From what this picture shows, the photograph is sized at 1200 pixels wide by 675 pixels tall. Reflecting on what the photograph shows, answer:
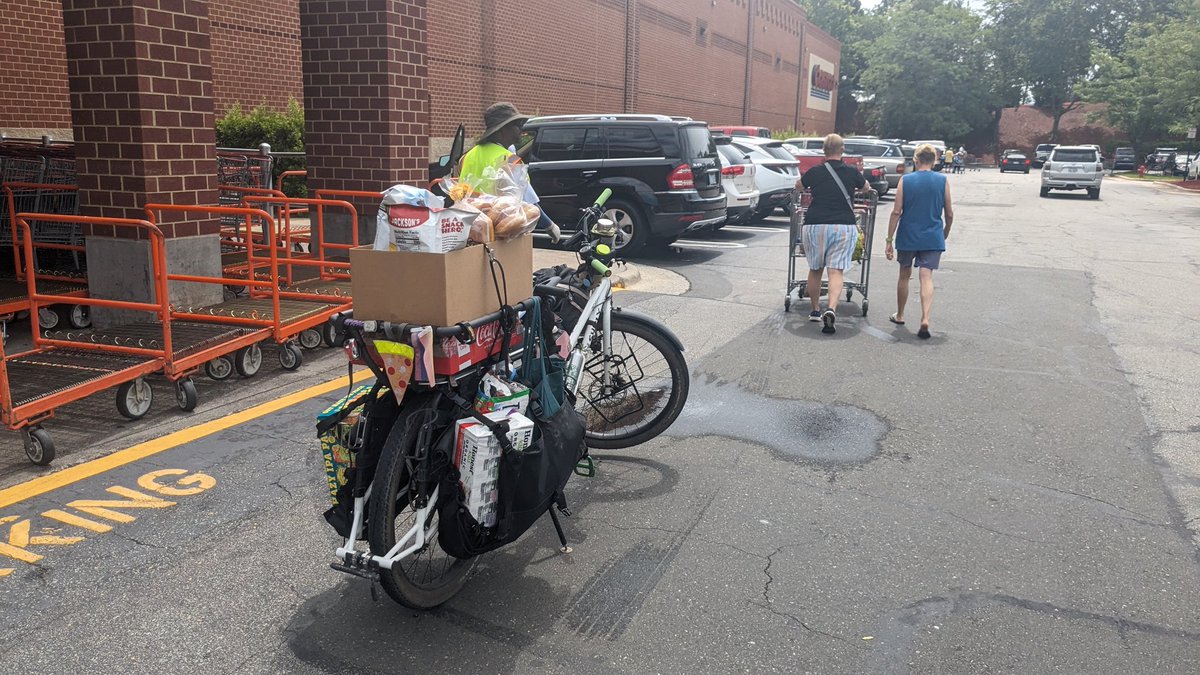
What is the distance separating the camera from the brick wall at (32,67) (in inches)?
500

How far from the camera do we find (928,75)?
68.0m

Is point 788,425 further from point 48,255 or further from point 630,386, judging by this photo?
point 48,255

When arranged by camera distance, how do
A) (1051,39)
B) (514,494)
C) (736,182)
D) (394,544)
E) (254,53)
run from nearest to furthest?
1. (394,544)
2. (514,494)
3. (736,182)
4. (254,53)
5. (1051,39)

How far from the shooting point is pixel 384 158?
10258 mm

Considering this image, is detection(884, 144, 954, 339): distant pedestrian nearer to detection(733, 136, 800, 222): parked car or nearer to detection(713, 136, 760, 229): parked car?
detection(713, 136, 760, 229): parked car

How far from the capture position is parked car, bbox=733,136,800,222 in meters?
19.2

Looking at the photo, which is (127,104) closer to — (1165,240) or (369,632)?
(369,632)

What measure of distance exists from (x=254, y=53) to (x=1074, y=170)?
27.5 meters

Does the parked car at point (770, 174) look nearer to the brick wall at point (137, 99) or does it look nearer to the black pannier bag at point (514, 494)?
the brick wall at point (137, 99)

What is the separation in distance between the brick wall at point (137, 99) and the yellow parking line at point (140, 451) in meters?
2.08

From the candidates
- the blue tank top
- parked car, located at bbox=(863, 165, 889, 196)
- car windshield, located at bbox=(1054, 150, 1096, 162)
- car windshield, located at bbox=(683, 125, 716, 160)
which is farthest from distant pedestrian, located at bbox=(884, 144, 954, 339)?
car windshield, located at bbox=(1054, 150, 1096, 162)

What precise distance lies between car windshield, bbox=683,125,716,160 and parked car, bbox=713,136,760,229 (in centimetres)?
172

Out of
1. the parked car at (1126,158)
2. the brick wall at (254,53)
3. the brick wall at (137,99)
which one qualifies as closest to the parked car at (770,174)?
the brick wall at (254,53)

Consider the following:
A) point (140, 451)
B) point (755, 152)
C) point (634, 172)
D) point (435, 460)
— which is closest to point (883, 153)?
point (755, 152)
